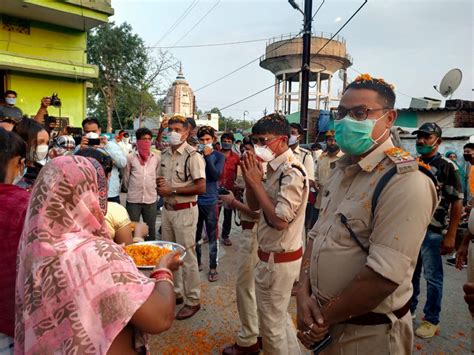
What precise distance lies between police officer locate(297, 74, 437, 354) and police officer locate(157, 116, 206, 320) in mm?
2314

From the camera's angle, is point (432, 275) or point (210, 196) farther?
point (210, 196)

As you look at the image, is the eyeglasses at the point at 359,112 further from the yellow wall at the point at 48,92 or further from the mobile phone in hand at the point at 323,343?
the yellow wall at the point at 48,92

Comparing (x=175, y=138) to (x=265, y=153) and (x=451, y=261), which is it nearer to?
(x=265, y=153)

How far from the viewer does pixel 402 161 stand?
1.59 m

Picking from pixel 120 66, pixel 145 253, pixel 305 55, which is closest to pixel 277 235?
pixel 145 253

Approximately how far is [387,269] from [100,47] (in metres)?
25.6

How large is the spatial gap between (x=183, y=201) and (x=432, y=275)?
9.83 ft

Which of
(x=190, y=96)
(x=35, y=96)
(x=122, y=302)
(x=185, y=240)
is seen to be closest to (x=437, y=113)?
(x=185, y=240)

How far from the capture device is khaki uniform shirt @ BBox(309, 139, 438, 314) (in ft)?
4.85

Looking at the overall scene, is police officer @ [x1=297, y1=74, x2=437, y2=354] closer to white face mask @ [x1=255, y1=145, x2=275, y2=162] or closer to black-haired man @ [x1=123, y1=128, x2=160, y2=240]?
white face mask @ [x1=255, y1=145, x2=275, y2=162]

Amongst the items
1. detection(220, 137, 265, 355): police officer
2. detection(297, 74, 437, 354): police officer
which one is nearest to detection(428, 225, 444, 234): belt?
detection(220, 137, 265, 355): police officer

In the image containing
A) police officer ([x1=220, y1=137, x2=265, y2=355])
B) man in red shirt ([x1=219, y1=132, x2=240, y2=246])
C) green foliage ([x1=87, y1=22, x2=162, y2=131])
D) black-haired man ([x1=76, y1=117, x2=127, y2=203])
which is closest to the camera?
Answer: police officer ([x1=220, y1=137, x2=265, y2=355])

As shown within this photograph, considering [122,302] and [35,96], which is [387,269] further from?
[35,96]

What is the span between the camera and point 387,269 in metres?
1.47
